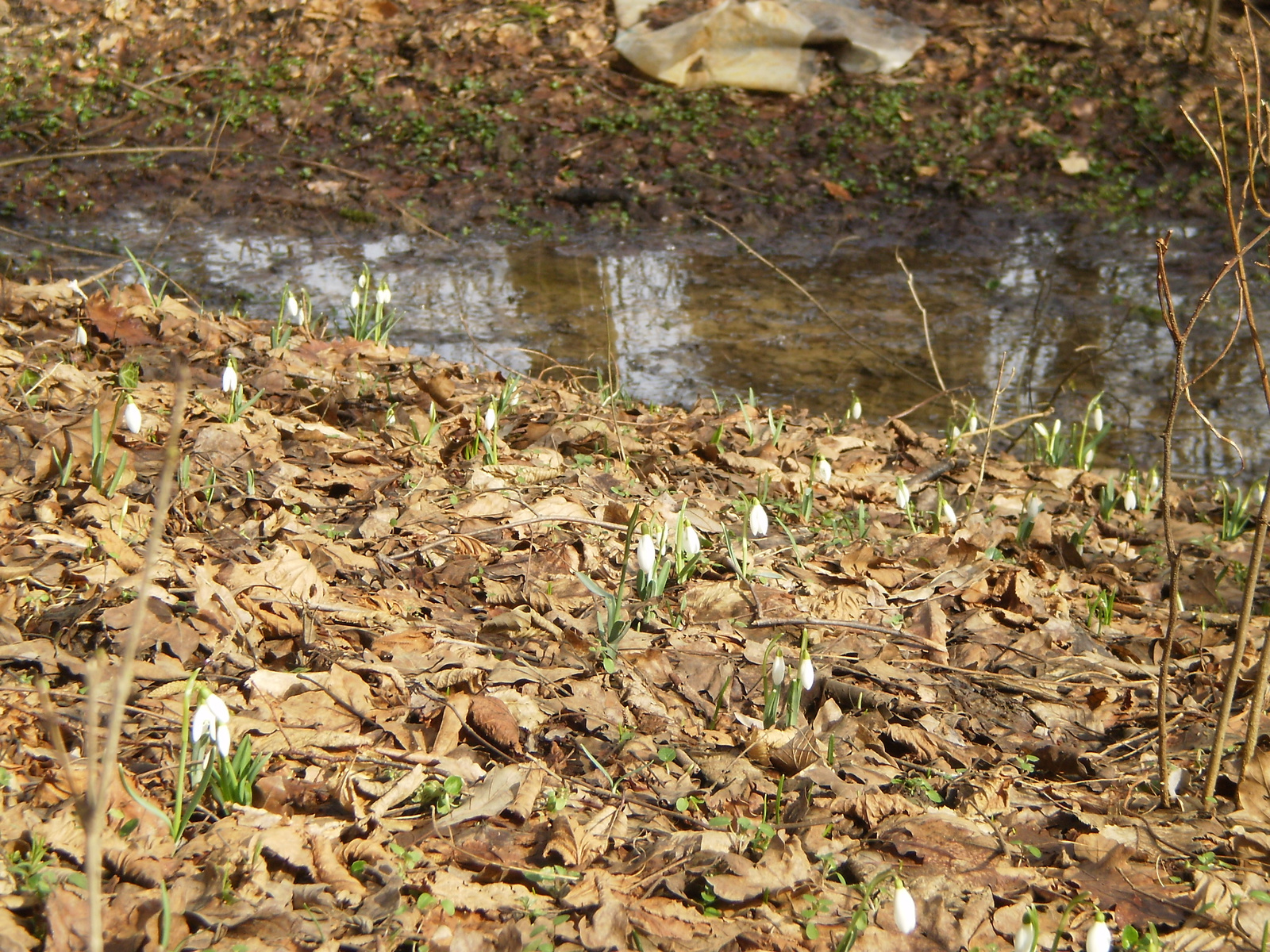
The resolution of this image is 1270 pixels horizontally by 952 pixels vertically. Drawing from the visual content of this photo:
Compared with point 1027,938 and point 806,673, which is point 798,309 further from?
point 1027,938

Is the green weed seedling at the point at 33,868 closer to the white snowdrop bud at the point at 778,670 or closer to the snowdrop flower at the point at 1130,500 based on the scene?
the white snowdrop bud at the point at 778,670

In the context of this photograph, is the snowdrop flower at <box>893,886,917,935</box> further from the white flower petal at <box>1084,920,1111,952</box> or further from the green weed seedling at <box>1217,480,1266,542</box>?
the green weed seedling at <box>1217,480,1266,542</box>

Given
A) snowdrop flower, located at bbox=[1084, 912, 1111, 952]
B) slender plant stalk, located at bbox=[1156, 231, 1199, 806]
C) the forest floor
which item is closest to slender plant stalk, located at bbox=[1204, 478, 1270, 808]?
slender plant stalk, located at bbox=[1156, 231, 1199, 806]

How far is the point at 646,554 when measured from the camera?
108 inches

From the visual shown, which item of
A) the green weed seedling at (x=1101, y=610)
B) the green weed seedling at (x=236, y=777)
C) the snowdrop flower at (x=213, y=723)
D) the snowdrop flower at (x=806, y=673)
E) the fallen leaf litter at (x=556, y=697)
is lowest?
the green weed seedling at (x=1101, y=610)

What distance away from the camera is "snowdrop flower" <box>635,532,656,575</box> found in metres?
2.73

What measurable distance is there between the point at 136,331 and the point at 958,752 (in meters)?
3.52

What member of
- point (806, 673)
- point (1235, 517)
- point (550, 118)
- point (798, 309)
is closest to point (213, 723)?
point (806, 673)

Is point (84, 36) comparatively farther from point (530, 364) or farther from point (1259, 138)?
point (1259, 138)

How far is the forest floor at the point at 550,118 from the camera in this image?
29.6 ft

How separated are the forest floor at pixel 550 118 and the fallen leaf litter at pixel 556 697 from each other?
5.44 meters

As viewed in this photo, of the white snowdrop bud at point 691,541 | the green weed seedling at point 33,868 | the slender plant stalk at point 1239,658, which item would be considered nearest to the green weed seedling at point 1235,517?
the slender plant stalk at point 1239,658

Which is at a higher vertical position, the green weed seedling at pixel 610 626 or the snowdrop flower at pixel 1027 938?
the snowdrop flower at pixel 1027 938

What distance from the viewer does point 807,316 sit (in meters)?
6.86
